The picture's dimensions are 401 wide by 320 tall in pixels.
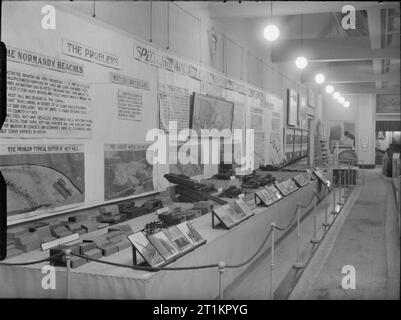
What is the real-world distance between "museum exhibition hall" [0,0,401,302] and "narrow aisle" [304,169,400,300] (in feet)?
0.10

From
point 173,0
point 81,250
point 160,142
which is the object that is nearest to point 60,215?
point 81,250

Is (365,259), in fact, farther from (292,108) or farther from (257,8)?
(292,108)

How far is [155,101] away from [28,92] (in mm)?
2811

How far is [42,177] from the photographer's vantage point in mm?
4559

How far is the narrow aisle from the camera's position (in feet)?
15.7

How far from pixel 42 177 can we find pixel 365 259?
4.33m

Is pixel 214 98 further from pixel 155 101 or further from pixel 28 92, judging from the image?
pixel 28 92

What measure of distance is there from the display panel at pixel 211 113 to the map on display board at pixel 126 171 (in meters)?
1.96

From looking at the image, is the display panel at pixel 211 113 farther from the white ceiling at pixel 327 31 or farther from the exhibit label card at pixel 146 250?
the exhibit label card at pixel 146 250

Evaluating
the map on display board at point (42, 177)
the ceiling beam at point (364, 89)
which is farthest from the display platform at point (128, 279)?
the ceiling beam at point (364, 89)

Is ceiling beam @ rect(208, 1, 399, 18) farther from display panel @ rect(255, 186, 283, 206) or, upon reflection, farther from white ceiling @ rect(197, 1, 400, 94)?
display panel @ rect(255, 186, 283, 206)

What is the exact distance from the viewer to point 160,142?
7.18 metres

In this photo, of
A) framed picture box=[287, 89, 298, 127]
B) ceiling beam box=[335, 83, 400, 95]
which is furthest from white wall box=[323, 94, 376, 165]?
framed picture box=[287, 89, 298, 127]

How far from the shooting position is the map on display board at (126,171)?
228 inches
